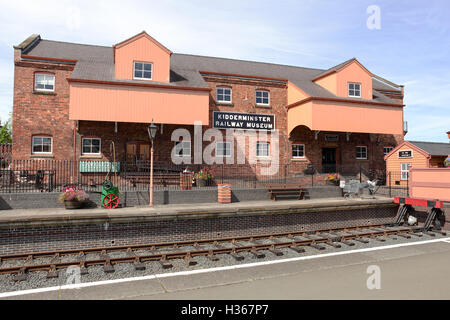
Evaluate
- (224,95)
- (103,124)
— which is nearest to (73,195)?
(103,124)

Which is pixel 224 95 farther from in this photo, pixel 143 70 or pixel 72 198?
pixel 72 198

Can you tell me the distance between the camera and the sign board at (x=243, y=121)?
66.1 ft

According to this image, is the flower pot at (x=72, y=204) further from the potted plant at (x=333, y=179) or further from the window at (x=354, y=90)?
the window at (x=354, y=90)

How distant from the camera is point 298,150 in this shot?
22109mm

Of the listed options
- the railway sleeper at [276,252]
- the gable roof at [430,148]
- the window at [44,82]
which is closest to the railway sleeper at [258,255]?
the railway sleeper at [276,252]

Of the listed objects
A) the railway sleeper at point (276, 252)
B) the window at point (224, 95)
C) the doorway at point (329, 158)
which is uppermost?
the window at point (224, 95)

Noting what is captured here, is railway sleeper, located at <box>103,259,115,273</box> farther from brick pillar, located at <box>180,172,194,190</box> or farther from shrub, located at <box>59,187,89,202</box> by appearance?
brick pillar, located at <box>180,172,194,190</box>

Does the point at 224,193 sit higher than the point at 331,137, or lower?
lower

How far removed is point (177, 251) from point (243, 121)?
13309 millimetres

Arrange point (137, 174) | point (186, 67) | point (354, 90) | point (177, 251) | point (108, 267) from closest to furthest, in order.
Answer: point (108, 267), point (177, 251), point (137, 174), point (186, 67), point (354, 90)

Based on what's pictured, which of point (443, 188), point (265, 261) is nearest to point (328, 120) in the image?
point (443, 188)

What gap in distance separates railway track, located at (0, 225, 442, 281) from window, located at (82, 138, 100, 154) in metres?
10.8

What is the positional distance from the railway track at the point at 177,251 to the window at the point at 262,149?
10.5m

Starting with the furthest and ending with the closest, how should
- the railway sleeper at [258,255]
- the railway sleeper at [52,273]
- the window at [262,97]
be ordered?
the window at [262,97], the railway sleeper at [258,255], the railway sleeper at [52,273]
